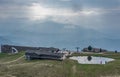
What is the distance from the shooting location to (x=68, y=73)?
135250 millimetres

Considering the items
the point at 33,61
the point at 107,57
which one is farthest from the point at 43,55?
the point at 107,57

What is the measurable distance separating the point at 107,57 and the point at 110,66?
29.0 meters

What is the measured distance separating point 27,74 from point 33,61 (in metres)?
26.5

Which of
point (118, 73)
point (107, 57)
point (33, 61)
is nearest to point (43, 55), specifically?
point (33, 61)

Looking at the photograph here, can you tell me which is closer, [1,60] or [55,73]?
[55,73]

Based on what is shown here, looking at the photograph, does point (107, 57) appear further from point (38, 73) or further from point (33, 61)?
point (38, 73)

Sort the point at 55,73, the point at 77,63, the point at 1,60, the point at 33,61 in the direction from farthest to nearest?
the point at 1,60, the point at 33,61, the point at 77,63, the point at 55,73

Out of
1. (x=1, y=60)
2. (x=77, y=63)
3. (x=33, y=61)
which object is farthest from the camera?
(x=1, y=60)

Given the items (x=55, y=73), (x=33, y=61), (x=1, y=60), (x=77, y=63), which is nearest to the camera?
(x=55, y=73)

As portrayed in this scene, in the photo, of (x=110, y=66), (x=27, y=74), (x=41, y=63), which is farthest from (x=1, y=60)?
(x=110, y=66)

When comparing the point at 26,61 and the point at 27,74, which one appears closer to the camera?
the point at 27,74

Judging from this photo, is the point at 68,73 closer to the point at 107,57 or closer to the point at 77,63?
the point at 77,63

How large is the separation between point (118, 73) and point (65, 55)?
1480 inches

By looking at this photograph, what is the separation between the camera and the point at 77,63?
148 m
